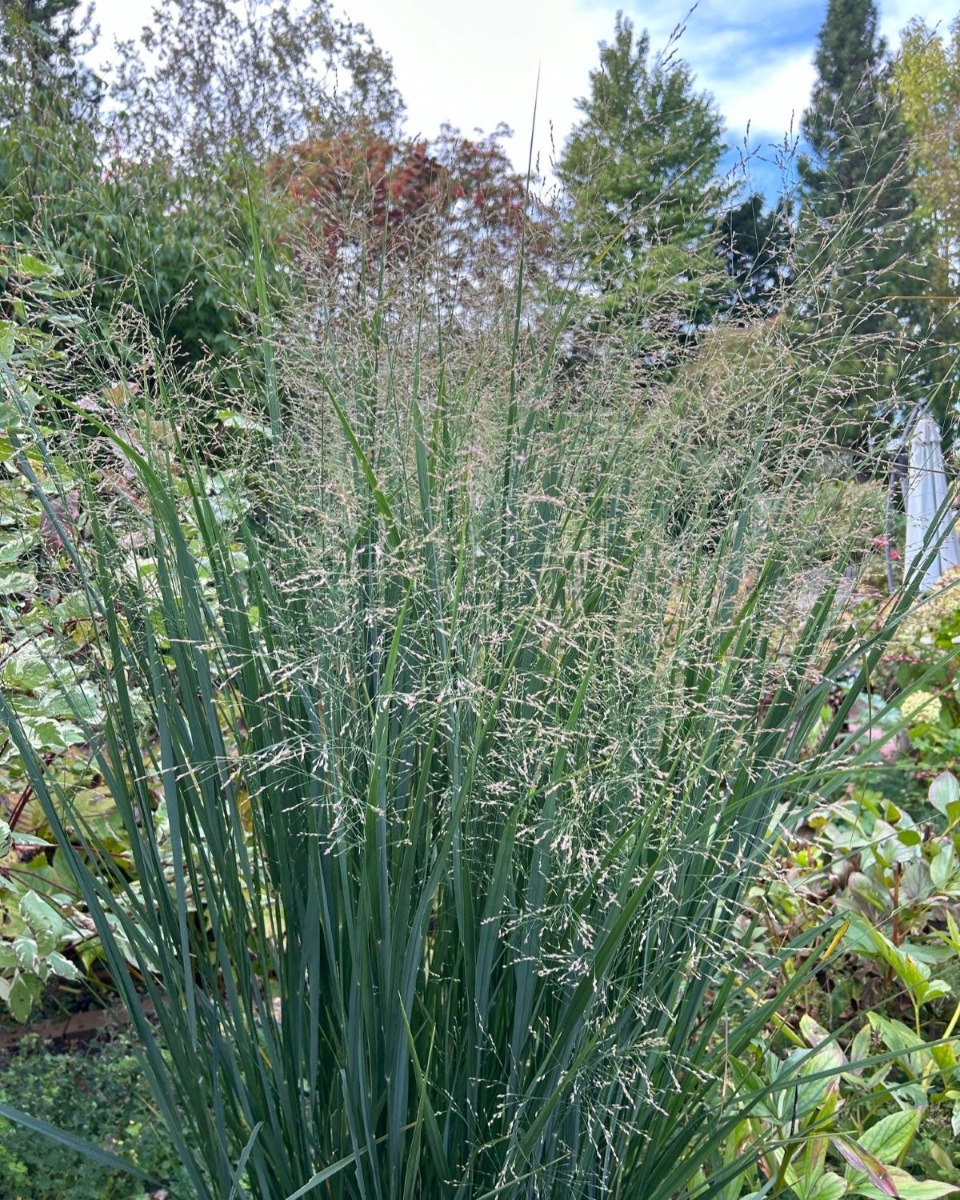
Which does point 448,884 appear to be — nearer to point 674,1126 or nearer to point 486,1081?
point 486,1081

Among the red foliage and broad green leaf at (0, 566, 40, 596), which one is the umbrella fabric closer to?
the red foliage

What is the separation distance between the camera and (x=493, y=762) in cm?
100

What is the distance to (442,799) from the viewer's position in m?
1.03

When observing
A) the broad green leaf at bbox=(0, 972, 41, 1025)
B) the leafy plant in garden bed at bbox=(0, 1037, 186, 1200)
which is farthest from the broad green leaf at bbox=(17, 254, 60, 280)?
the leafy plant in garden bed at bbox=(0, 1037, 186, 1200)

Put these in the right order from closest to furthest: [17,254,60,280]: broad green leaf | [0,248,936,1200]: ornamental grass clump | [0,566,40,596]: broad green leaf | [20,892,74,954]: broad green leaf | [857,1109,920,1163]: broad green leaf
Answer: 1. [0,248,936,1200]: ornamental grass clump
2. [857,1109,920,1163]: broad green leaf
3. [20,892,74,954]: broad green leaf
4. [0,566,40,596]: broad green leaf
5. [17,254,60,280]: broad green leaf

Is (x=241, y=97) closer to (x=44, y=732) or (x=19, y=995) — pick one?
(x=44, y=732)

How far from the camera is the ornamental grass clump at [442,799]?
0.95 meters

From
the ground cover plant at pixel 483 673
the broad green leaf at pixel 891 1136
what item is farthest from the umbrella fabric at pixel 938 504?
the broad green leaf at pixel 891 1136

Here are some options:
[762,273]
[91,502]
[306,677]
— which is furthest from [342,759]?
[762,273]

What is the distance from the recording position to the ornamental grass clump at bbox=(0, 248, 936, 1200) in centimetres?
95

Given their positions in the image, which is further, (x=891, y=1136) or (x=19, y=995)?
(x=19, y=995)

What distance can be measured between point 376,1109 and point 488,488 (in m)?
0.68

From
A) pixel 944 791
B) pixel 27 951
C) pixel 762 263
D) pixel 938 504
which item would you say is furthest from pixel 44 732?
pixel 938 504

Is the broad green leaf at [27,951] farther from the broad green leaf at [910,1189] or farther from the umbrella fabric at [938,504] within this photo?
the umbrella fabric at [938,504]
